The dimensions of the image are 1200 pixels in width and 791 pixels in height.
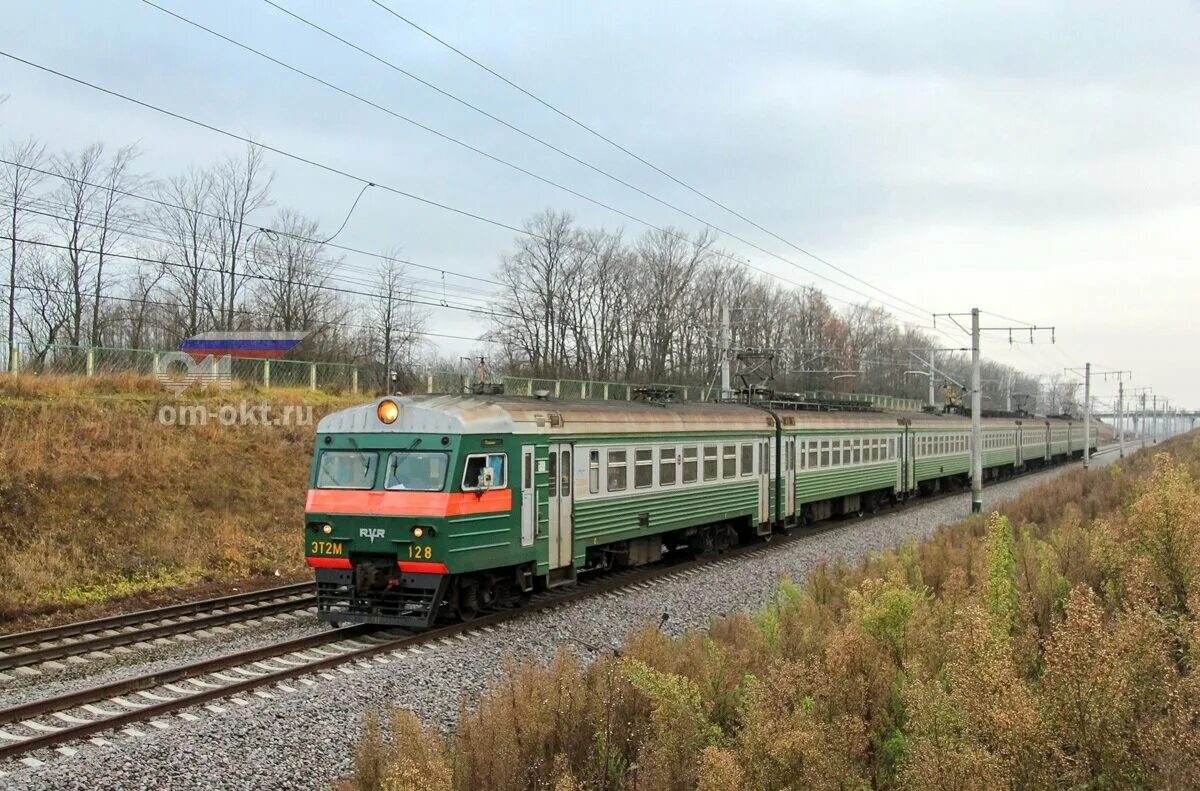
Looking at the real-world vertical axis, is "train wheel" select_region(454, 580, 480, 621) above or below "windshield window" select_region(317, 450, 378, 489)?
below

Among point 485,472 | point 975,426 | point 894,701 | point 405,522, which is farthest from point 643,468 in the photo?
point 975,426

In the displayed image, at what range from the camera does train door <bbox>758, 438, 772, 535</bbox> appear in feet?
68.3

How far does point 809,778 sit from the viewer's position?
449 centimetres

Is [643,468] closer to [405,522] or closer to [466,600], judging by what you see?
[466,600]

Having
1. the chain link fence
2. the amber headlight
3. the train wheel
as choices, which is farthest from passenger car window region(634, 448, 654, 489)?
the amber headlight

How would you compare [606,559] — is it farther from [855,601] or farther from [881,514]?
[881,514]

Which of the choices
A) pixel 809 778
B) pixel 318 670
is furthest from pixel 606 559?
pixel 809 778

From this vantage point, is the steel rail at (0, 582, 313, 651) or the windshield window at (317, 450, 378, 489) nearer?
the steel rail at (0, 582, 313, 651)

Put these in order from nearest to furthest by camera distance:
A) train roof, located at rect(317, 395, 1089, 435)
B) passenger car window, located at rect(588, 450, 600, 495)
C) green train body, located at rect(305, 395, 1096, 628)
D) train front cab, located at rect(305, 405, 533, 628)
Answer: train front cab, located at rect(305, 405, 533, 628), green train body, located at rect(305, 395, 1096, 628), train roof, located at rect(317, 395, 1089, 435), passenger car window, located at rect(588, 450, 600, 495)

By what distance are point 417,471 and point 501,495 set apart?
3.71 ft

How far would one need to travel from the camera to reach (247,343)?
2762 centimetres

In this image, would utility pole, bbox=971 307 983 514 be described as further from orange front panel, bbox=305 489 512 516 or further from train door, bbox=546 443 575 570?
orange front panel, bbox=305 489 512 516

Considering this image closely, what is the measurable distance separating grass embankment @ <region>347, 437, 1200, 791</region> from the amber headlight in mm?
5162

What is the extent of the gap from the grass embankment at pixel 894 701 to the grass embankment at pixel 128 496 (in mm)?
10360
